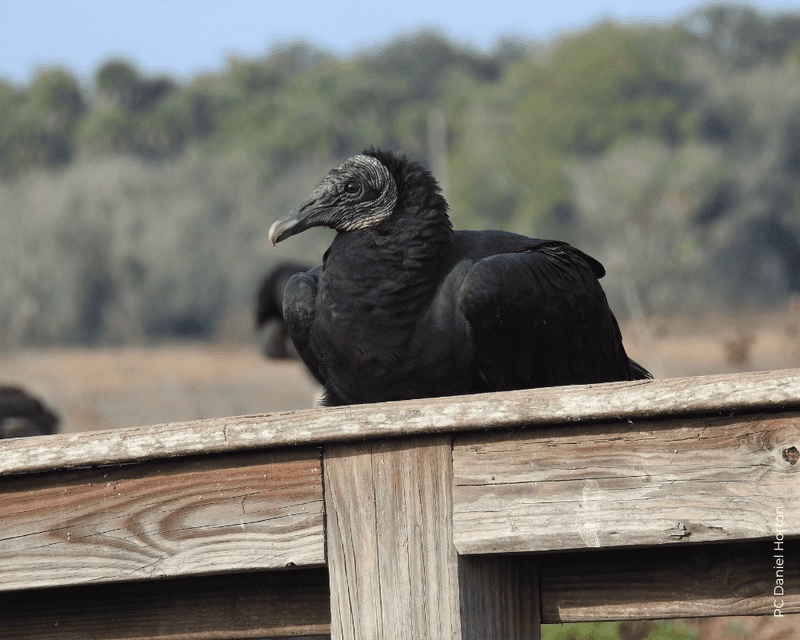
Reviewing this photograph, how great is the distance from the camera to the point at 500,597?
178 centimetres

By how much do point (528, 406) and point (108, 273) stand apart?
3763 centimetres

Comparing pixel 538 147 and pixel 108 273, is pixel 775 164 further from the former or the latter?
pixel 108 273

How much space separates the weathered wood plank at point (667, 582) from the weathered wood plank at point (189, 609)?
0.48 metres

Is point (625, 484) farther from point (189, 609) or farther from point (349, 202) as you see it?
point (349, 202)

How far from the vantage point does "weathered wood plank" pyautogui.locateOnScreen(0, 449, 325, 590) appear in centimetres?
174

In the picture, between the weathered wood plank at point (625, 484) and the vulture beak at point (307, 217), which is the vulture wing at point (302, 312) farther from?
the weathered wood plank at point (625, 484)

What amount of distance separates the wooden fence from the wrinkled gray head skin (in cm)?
112

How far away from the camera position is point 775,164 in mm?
36125

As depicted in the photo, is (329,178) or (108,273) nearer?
(329,178)

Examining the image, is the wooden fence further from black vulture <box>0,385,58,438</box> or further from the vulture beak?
black vulture <box>0,385,58,438</box>

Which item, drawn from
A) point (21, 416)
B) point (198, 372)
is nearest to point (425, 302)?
point (21, 416)

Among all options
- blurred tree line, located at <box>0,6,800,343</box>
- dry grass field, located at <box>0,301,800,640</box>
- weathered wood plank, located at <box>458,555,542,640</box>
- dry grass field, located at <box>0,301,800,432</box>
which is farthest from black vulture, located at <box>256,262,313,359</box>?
blurred tree line, located at <box>0,6,800,343</box>

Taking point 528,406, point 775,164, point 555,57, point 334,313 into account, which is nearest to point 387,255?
point 334,313

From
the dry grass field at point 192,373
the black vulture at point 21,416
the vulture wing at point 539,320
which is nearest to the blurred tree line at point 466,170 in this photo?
the dry grass field at point 192,373
